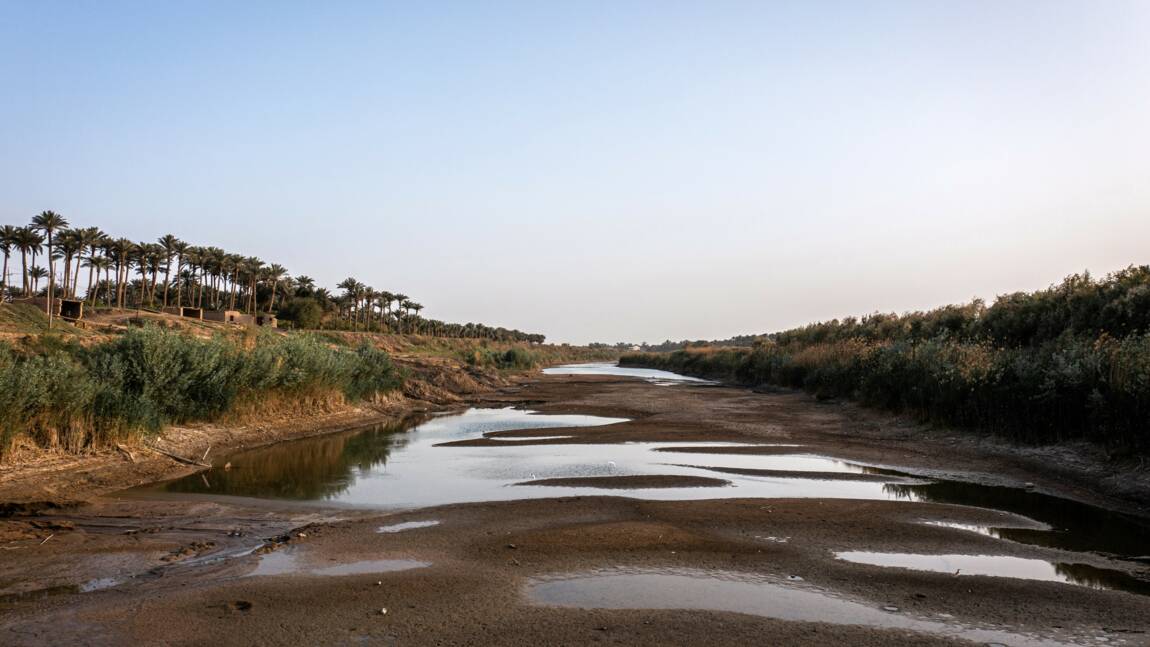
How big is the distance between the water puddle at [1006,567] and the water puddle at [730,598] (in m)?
1.80

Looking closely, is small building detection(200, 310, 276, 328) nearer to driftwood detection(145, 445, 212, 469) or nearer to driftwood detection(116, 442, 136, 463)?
driftwood detection(145, 445, 212, 469)

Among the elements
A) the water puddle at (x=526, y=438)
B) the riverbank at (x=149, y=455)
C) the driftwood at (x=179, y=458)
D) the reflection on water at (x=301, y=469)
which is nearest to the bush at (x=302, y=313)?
the riverbank at (x=149, y=455)

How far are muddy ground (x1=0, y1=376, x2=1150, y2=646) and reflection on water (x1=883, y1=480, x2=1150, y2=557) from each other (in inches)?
24.0

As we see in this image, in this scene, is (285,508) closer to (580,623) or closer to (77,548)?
(77,548)

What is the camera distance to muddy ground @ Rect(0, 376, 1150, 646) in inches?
252

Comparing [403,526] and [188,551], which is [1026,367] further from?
[188,551]

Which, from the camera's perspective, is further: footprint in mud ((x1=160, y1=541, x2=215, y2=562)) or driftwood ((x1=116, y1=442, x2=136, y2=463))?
driftwood ((x1=116, y1=442, x2=136, y2=463))

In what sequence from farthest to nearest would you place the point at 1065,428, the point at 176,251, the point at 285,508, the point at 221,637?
the point at 176,251, the point at 1065,428, the point at 285,508, the point at 221,637

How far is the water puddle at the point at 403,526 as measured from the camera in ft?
34.7

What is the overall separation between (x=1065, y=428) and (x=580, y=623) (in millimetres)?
16181

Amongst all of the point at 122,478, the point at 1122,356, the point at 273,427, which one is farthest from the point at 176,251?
the point at 1122,356

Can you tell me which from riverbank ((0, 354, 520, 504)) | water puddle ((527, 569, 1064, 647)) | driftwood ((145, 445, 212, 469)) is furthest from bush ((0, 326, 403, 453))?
water puddle ((527, 569, 1064, 647))

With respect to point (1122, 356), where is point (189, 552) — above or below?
below

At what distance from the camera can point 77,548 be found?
9297 mm
